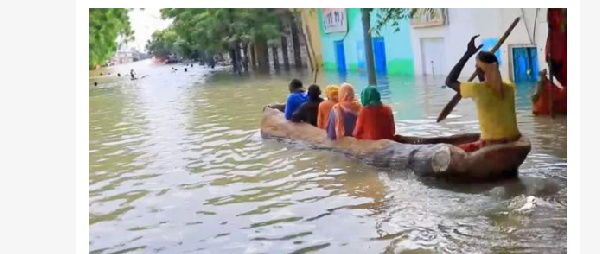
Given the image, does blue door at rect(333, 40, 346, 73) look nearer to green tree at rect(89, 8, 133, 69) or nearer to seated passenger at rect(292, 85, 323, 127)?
seated passenger at rect(292, 85, 323, 127)

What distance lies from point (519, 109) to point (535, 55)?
1373mm

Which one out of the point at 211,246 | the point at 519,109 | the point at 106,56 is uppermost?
the point at 106,56

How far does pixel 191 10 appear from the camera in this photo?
385 centimetres

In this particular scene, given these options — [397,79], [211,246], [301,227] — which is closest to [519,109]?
[397,79]

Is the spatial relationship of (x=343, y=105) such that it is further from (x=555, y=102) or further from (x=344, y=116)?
(x=555, y=102)

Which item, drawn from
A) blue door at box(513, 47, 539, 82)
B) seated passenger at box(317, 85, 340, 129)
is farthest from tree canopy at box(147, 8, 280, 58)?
blue door at box(513, 47, 539, 82)

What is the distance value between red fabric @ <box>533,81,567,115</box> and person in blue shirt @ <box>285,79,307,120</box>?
1735mm

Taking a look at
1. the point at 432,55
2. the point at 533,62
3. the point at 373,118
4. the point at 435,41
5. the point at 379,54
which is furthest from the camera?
the point at 432,55

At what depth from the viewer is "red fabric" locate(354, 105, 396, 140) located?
461cm

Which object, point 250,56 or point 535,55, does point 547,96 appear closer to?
point 535,55

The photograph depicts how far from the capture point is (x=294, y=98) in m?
5.62

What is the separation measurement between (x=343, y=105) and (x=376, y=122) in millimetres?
367

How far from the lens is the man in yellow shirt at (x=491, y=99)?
12.7 feet

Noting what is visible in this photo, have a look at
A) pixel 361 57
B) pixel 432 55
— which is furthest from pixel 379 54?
pixel 361 57
